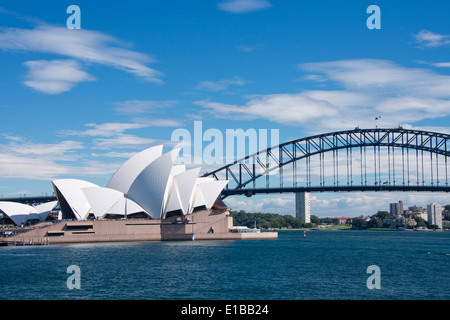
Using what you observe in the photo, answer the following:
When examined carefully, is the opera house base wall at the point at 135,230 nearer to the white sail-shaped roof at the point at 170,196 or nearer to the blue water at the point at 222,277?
the white sail-shaped roof at the point at 170,196

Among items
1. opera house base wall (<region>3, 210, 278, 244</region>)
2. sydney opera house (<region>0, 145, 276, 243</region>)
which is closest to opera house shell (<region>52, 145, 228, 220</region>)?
sydney opera house (<region>0, 145, 276, 243</region>)

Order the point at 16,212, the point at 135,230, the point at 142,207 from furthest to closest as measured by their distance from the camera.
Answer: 1. the point at 16,212
2. the point at 142,207
3. the point at 135,230

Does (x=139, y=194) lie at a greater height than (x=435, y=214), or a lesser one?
greater

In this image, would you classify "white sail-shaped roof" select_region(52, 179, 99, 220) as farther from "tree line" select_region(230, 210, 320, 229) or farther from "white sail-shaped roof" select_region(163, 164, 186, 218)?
"tree line" select_region(230, 210, 320, 229)

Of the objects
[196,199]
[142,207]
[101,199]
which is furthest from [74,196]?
[196,199]

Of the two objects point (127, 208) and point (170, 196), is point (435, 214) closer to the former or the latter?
point (170, 196)

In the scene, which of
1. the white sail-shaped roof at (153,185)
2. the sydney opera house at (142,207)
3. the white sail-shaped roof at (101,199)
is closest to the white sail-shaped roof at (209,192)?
the sydney opera house at (142,207)
